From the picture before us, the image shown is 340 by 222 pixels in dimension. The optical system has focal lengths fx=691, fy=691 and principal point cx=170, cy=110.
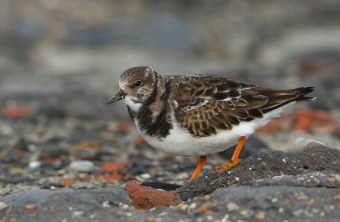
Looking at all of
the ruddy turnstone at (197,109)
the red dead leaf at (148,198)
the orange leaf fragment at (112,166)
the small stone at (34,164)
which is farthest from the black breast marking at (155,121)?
the small stone at (34,164)

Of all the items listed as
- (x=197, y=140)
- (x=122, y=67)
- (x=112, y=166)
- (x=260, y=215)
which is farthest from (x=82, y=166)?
(x=122, y=67)

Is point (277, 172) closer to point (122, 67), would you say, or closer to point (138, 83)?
point (138, 83)

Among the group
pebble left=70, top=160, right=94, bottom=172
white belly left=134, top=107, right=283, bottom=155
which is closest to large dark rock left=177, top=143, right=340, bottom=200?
white belly left=134, top=107, right=283, bottom=155

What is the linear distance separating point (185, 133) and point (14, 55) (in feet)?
25.4

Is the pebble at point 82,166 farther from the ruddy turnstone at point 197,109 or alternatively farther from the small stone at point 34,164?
the ruddy turnstone at point 197,109

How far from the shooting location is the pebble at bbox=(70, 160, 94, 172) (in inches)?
253

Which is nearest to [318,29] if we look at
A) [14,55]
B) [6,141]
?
[14,55]

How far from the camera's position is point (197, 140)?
4953 millimetres

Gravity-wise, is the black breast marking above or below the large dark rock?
above

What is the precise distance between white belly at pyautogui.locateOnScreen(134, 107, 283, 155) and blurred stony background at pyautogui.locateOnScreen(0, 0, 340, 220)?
78 cm

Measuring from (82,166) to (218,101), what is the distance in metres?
1.88

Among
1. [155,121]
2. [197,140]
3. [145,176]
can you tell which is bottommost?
[145,176]

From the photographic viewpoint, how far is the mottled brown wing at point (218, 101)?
498cm

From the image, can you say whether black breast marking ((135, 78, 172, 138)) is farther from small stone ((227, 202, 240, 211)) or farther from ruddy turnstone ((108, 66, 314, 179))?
small stone ((227, 202, 240, 211))
